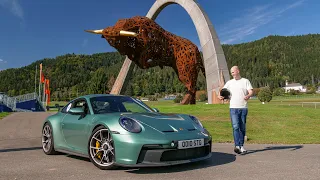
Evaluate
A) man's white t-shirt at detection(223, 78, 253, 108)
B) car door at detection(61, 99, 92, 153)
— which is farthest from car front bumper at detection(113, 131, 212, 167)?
man's white t-shirt at detection(223, 78, 253, 108)

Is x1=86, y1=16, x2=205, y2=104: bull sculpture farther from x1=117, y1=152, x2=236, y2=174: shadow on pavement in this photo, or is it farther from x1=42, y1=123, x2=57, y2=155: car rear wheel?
x1=117, y1=152, x2=236, y2=174: shadow on pavement

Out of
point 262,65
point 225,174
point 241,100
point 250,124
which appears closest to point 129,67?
point 250,124

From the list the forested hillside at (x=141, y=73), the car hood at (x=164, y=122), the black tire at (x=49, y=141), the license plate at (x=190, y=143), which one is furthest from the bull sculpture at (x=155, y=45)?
the forested hillside at (x=141, y=73)

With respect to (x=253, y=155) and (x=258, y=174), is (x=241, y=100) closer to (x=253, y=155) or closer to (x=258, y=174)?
(x=253, y=155)

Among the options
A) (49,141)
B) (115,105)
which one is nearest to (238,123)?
(115,105)

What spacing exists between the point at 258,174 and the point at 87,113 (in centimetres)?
280

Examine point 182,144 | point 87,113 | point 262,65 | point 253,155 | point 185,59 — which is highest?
point 262,65

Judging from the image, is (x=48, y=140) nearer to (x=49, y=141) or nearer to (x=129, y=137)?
(x=49, y=141)

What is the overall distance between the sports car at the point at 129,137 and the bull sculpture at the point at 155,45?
13843 mm

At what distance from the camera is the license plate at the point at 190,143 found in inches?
165

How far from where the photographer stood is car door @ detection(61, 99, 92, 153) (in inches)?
192

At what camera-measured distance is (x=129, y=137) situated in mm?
4145

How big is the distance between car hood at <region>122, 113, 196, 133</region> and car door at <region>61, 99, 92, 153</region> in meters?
0.77

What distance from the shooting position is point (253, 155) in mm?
5848
